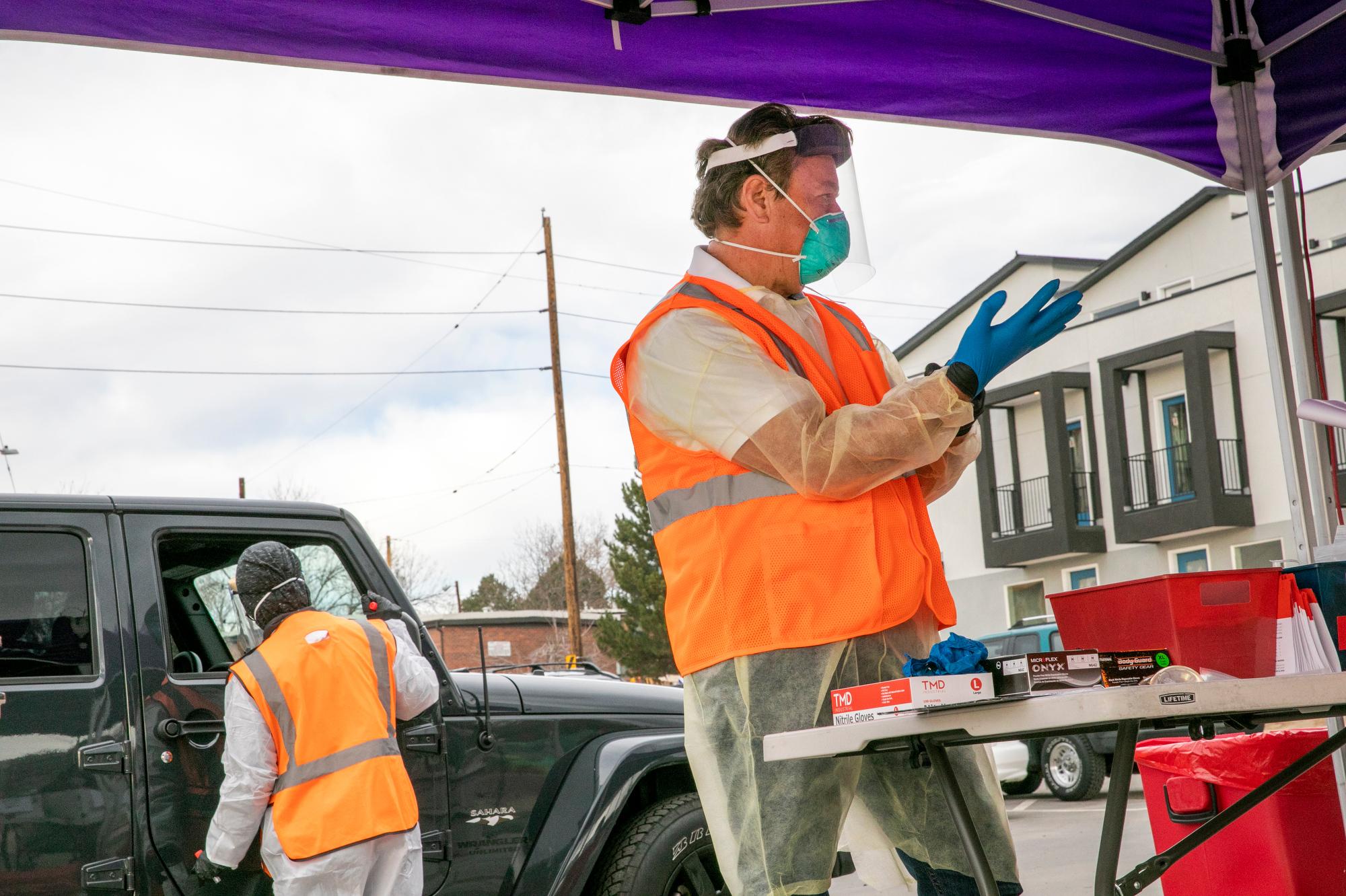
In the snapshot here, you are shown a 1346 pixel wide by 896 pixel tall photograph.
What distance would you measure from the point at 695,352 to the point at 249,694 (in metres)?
2.31

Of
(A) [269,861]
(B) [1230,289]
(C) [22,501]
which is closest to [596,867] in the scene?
(A) [269,861]

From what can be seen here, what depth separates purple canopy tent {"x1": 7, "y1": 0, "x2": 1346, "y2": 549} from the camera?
3.20 meters

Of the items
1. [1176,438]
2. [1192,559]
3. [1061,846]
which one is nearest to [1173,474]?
[1176,438]

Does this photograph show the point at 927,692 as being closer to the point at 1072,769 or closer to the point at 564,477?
the point at 1072,769

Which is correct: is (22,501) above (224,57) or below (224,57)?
below

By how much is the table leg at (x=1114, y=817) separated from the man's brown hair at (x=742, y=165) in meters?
1.34

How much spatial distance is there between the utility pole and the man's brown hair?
26170 mm

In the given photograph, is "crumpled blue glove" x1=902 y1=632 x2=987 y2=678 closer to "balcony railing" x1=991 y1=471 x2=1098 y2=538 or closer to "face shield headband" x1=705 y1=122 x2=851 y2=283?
"face shield headband" x1=705 y1=122 x2=851 y2=283

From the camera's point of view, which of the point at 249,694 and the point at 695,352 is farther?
the point at 249,694

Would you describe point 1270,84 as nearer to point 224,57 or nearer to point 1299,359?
point 1299,359

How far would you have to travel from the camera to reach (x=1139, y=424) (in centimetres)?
3247

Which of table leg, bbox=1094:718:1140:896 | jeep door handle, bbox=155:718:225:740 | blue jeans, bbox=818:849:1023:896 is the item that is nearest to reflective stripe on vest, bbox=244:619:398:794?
jeep door handle, bbox=155:718:225:740

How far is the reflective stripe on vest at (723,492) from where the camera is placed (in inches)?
101

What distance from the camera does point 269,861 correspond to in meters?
4.23
